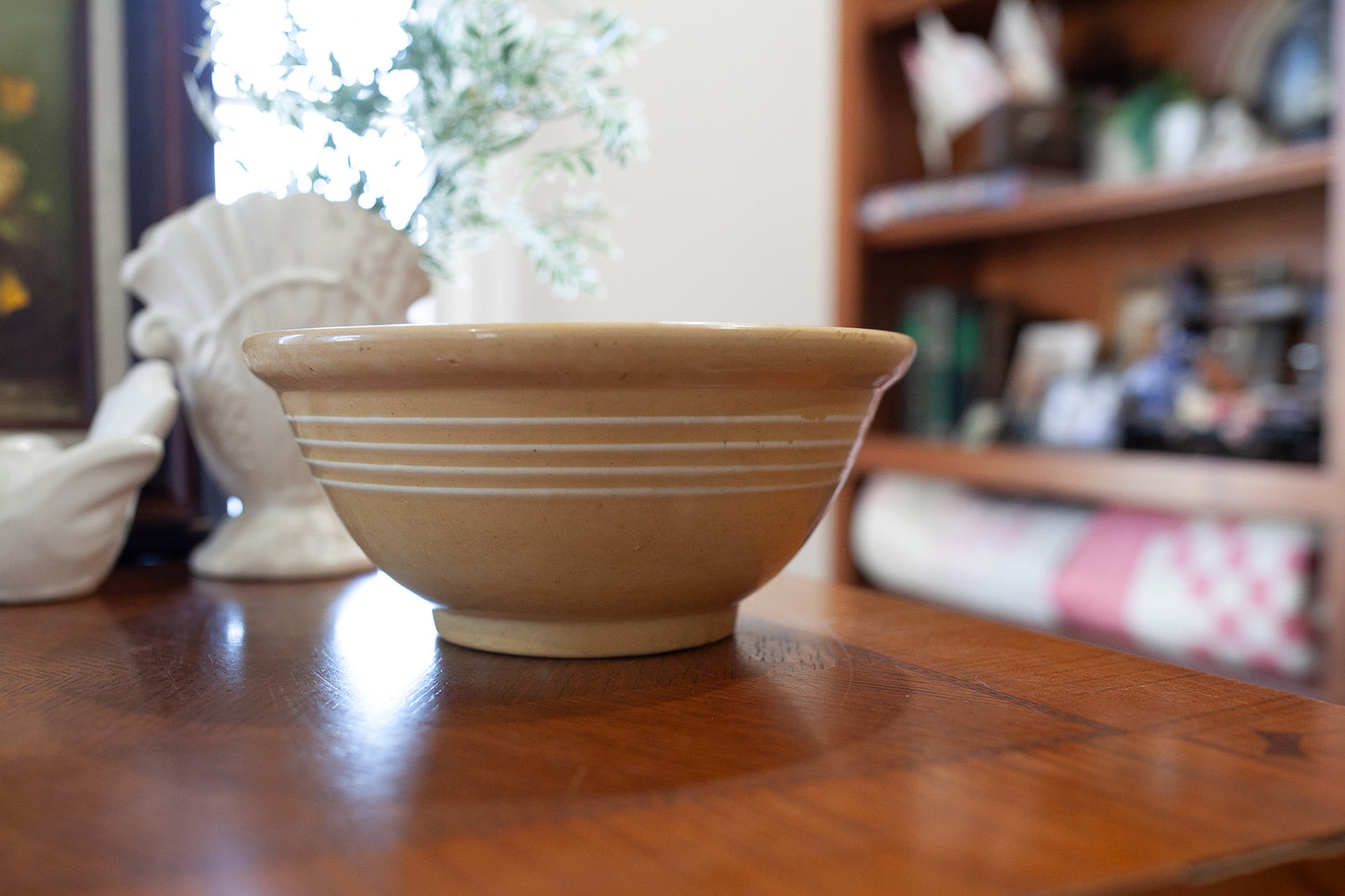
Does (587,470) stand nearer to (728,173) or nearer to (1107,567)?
(1107,567)

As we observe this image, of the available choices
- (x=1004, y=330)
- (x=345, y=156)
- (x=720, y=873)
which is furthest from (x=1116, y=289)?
(x=720, y=873)

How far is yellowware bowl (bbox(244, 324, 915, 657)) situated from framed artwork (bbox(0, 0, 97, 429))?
44cm

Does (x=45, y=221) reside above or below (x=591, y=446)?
above

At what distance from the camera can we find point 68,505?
666mm

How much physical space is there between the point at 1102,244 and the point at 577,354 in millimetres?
1645

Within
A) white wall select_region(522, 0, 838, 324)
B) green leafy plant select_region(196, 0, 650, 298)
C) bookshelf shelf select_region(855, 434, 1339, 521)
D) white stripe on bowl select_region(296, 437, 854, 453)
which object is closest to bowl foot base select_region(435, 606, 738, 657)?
white stripe on bowl select_region(296, 437, 854, 453)

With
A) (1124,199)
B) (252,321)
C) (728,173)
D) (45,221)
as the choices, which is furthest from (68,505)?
(728,173)

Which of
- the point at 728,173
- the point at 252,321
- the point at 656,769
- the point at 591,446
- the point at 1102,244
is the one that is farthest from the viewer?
the point at 728,173

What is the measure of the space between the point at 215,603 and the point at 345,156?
39 cm

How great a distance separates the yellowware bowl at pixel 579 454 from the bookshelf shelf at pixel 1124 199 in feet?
3.58

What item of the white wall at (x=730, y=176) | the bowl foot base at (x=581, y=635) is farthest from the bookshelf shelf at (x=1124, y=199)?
the bowl foot base at (x=581, y=635)

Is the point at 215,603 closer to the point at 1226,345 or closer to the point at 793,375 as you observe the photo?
the point at 793,375

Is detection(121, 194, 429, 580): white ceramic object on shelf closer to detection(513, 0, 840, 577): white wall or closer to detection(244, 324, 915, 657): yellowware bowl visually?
detection(244, 324, 915, 657): yellowware bowl

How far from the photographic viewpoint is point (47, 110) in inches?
33.3
